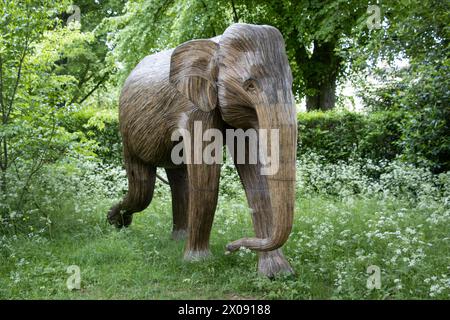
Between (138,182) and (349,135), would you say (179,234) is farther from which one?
(349,135)

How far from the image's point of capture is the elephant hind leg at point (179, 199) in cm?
612

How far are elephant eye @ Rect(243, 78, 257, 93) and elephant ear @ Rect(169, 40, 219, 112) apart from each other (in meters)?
0.39

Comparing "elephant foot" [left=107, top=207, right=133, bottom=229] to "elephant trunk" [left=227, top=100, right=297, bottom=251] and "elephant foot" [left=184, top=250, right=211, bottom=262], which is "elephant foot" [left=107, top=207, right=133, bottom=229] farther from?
"elephant trunk" [left=227, top=100, right=297, bottom=251]

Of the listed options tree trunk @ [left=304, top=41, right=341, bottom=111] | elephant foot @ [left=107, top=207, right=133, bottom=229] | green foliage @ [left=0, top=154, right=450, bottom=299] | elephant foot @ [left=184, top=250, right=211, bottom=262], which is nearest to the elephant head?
green foliage @ [left=0, top=154, right=450, bottom=299]

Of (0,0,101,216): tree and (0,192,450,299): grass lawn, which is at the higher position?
(0,0,101,216): tree

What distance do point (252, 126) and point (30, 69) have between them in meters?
3.73

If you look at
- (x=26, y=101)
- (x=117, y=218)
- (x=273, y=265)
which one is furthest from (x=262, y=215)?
(x=26, y=101)

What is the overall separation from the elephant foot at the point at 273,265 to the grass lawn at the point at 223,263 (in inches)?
3.0

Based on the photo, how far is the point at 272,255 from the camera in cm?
470

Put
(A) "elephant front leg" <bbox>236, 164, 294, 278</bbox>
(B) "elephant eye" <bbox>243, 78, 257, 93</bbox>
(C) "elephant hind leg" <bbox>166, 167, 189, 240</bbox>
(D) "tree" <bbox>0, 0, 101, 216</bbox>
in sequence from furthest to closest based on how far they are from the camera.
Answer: (D) "tree" <bbox>0, 0, 101, 216</bbox> → (C) "elephant hind leg" <bbox>166, 167, 189, 240</bbox> → (A) "elephant front leg" <bbox>236, 164, 294, 278</bbox> → (B) "elephant eye" <bbox>243, 78, 257, 93</bbox>

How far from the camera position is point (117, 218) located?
6.61m

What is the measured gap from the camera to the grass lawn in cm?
437
